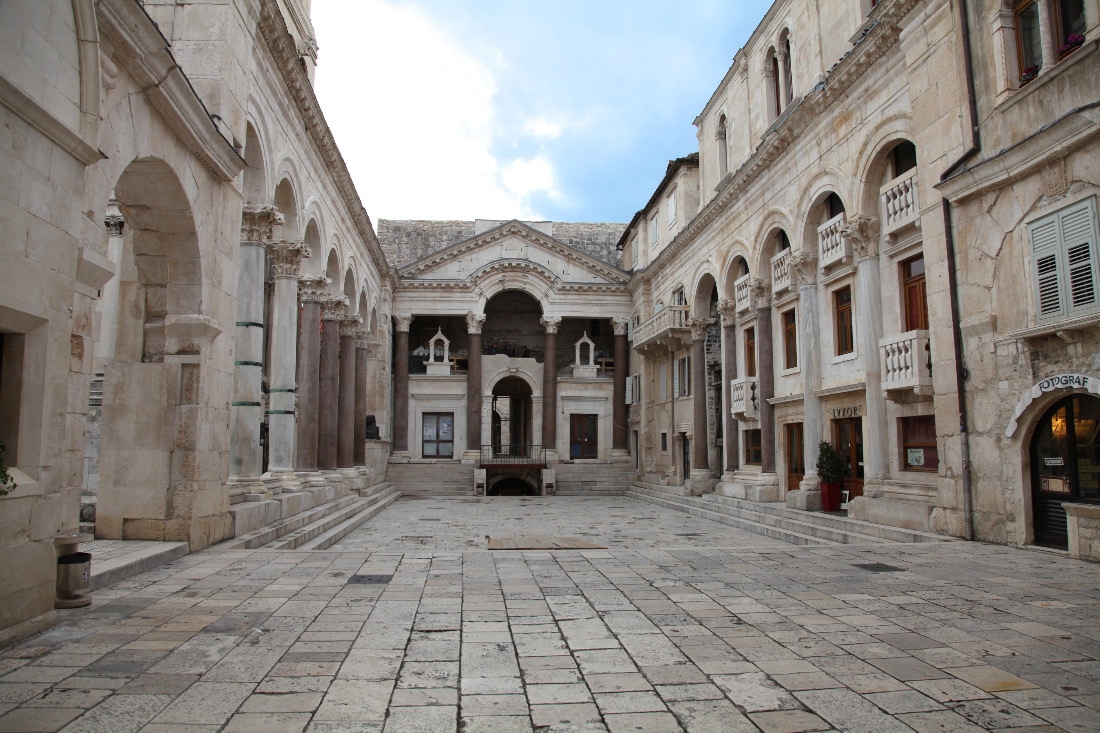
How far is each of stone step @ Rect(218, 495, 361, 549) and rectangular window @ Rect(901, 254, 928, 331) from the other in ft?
37.0

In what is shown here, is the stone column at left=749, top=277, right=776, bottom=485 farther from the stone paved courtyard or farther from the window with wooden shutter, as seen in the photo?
the stone paved courtyard

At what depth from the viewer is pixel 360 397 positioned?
24.7 m

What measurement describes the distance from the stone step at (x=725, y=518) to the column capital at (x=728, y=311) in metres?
5.40

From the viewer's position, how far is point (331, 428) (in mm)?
19656

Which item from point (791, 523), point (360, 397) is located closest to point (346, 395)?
point (360, 397)

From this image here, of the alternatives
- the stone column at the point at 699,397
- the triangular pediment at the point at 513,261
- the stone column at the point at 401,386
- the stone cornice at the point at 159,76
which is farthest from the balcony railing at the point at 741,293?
the stone column at the point at 401,386

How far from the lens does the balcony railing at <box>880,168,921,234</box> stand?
1265 centimetres

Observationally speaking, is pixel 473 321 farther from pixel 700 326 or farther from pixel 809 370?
pixel 809 370

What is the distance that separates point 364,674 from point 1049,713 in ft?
12.7

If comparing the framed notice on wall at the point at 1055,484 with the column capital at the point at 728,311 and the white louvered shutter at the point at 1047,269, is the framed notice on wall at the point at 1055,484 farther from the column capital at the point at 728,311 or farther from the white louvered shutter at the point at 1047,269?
the column capital at the point at 728,311

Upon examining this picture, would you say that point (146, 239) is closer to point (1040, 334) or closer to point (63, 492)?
point (63, 492)

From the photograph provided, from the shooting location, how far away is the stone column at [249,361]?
1164 centimetres

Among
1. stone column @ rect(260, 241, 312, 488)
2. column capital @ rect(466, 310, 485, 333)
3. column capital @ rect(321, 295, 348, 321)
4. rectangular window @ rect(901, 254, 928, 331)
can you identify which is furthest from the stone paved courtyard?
column capital @ rect(466, 310, 485, 333)

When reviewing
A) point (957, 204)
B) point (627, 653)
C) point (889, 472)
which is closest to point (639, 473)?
point (889, 472)
